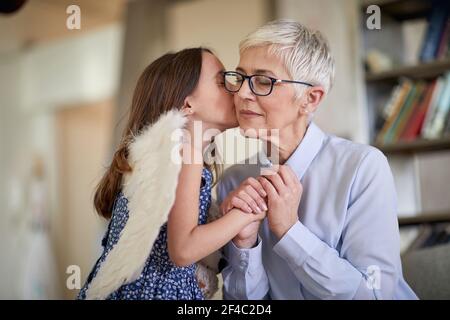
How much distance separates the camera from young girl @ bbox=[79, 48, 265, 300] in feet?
3.32

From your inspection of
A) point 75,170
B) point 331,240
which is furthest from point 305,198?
point 75,170

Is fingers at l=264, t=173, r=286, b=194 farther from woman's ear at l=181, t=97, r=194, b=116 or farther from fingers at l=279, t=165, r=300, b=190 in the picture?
woman's ear at l=181, t=97, r=194, b=116

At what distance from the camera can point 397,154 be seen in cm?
224

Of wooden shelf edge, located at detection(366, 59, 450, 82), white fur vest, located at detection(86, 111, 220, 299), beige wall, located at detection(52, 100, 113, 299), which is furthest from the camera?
beige wall, located at detection(52, 100, 113, 299)

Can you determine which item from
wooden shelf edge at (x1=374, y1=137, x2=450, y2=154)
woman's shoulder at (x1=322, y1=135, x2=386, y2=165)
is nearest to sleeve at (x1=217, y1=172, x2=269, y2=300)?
woman's shoulder at (x1=322, y1=135, x2=386, y2=165)

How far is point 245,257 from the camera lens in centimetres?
113

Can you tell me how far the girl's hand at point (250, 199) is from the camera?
1041 millimetres

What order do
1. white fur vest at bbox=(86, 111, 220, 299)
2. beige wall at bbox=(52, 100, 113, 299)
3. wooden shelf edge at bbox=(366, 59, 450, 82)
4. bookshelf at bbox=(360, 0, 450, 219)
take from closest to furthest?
white fur vest at bbox=(86, 111, 220, 299) < bookshelf at bbox=(360, 0, 450, 219) < wooden shelf edge at bbox=(366, 59, 450, 82) < beige wall at bbox=(52, 100, 113, 299)

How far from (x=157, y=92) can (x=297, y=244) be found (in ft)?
1.12

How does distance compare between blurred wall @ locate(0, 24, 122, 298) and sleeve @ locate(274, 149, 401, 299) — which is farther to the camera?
blurred wall @ locate(0, 24, 122, 298)

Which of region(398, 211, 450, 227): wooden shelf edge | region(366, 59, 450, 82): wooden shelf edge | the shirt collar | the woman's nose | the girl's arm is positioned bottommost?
region(398, 211, 450, 227): wooden shelf edge

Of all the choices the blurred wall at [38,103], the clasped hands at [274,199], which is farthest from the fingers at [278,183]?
the blurred wall at [38,103]

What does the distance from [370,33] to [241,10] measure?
64 cm
